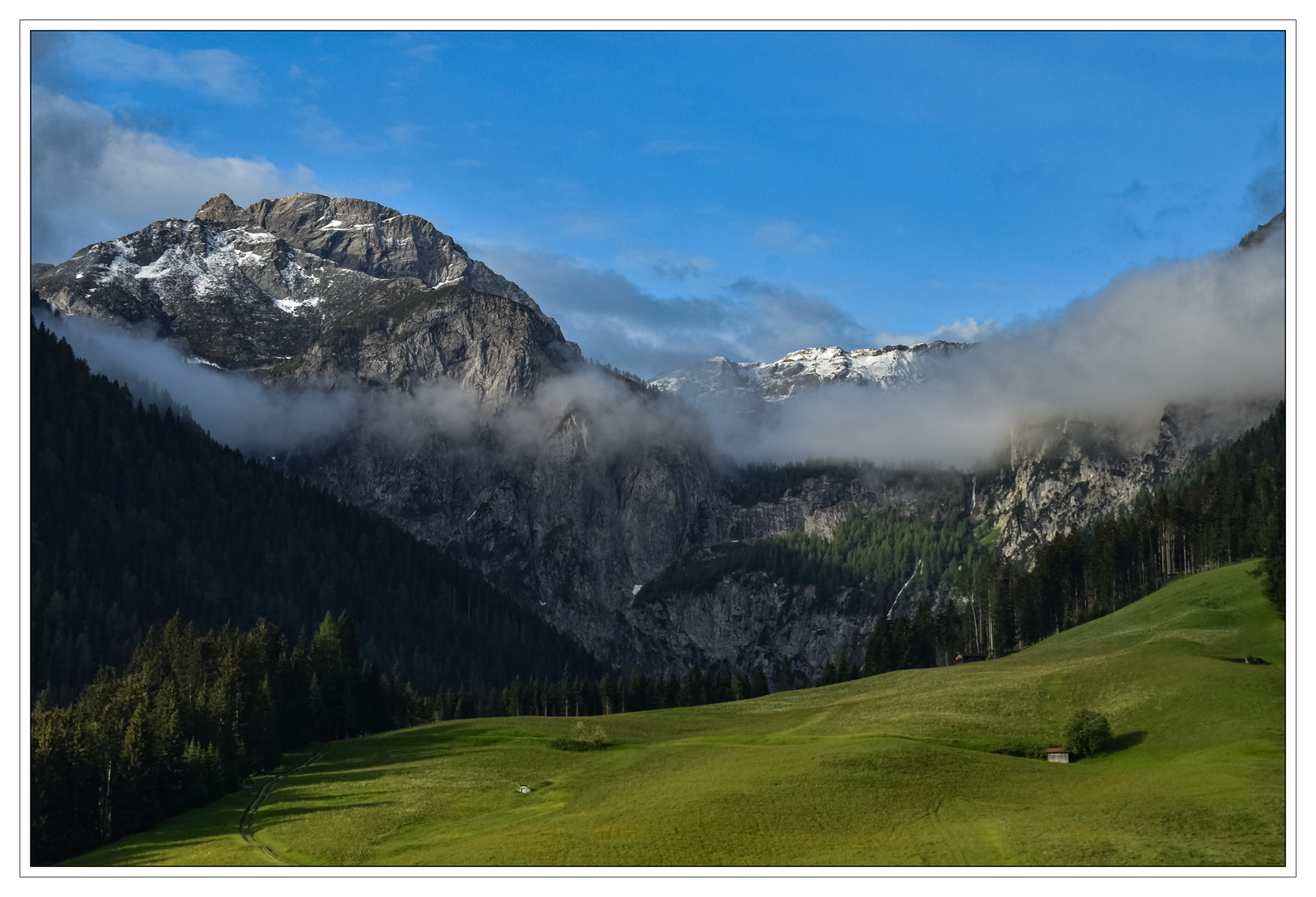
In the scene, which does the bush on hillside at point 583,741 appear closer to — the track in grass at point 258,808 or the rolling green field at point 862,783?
the rolling green field at point 862,783

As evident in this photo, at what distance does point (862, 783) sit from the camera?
93375 millimetres

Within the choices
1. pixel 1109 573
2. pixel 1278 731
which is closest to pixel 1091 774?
pixel 1278 731

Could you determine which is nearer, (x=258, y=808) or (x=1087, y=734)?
(x=258, y=808)

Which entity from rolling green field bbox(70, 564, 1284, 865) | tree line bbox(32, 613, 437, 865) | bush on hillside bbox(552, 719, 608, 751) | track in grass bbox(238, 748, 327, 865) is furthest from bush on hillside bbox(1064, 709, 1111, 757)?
tree line bbox(32, 613, 437, 865)

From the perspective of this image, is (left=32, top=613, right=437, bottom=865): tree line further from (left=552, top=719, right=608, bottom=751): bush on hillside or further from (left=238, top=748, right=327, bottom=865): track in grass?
(left=552, top=719, right=608, bottom=751): bush on hillside

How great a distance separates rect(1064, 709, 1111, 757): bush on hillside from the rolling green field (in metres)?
1.70

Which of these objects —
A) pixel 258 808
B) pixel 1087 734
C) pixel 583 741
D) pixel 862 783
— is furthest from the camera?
pixel 583 741

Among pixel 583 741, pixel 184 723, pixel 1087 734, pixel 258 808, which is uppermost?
pixel 184 723

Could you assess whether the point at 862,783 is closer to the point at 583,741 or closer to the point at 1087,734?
the point at 1087,734

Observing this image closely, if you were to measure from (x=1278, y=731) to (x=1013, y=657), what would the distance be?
199 feet

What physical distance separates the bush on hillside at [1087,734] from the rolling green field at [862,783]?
5.56ft

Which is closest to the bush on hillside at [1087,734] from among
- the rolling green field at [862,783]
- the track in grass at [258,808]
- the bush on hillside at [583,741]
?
the rolling green field at [862,783]

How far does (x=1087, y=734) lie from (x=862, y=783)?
2388 centimetres

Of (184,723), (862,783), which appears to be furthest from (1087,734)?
(184,723)
